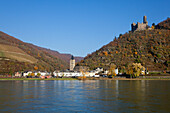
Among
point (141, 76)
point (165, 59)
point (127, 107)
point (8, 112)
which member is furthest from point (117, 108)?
point (165, 59)

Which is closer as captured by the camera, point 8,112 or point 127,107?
point 8,112

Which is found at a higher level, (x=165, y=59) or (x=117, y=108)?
(x=165, y=59)

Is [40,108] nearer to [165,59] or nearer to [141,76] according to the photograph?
[141,76]

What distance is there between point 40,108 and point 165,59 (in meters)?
176

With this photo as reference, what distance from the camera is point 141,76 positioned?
154m

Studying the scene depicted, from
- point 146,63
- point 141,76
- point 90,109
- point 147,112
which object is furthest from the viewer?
point 146,63

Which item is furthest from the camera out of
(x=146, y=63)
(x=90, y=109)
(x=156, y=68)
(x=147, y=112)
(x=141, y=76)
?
(x=146, y=63)

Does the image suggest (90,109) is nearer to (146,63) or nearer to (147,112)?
(147,112)

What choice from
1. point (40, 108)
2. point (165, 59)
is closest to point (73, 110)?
point (40, 108)

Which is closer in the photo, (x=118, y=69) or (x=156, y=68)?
(x=156, y=68)

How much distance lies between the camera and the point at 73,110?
33.7m

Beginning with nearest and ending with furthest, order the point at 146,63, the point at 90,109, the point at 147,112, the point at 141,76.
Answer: the point at 147,112
the point at 90,109
the point at 141,76
the point at 146,63

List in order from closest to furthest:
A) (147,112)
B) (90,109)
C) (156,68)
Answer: (147,112) < (90,109) < (156,68)

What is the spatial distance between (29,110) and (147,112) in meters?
17.4
